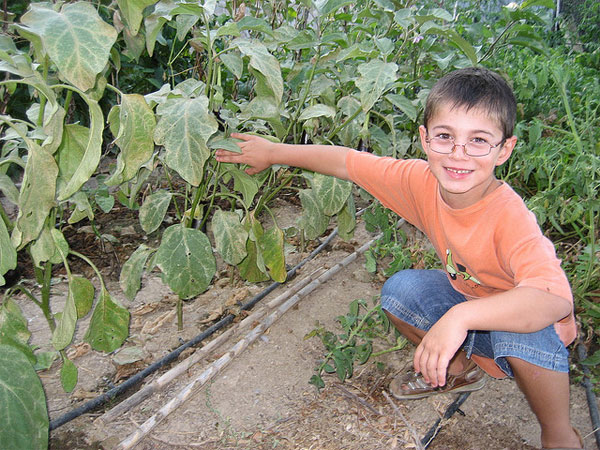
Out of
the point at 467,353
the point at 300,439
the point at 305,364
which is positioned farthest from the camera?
the point at 305,364

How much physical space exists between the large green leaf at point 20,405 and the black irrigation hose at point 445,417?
0.88 m

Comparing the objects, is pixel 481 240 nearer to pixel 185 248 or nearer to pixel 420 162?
pixel 420 162

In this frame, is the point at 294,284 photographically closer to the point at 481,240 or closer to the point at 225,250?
the point at 225,250

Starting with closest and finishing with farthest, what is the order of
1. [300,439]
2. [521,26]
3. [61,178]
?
[61,178] < [300,439] < [521,26]

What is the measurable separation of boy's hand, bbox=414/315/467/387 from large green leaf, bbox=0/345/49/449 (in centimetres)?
71

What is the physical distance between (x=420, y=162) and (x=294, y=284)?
707 mm

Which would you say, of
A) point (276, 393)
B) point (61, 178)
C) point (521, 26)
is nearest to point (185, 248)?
point (61, 178)

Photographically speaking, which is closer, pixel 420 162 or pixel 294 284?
pixel 420 162

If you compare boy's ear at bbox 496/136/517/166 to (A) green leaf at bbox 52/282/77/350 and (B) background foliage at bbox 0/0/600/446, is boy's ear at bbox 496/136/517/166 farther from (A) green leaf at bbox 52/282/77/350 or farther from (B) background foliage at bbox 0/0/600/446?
(A) green leaf at bbox 52/282/77/350

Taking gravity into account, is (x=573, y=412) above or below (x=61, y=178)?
below

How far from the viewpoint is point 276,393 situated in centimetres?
158

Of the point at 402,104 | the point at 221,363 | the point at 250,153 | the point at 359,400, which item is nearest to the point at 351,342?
the point at 359,400

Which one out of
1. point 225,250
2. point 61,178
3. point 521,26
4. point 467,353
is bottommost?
point 467,353

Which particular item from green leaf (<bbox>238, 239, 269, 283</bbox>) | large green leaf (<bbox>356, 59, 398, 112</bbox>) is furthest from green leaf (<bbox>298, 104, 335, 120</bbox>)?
green leaf (<bbox>238, 239, 269, 283</bbox>)
